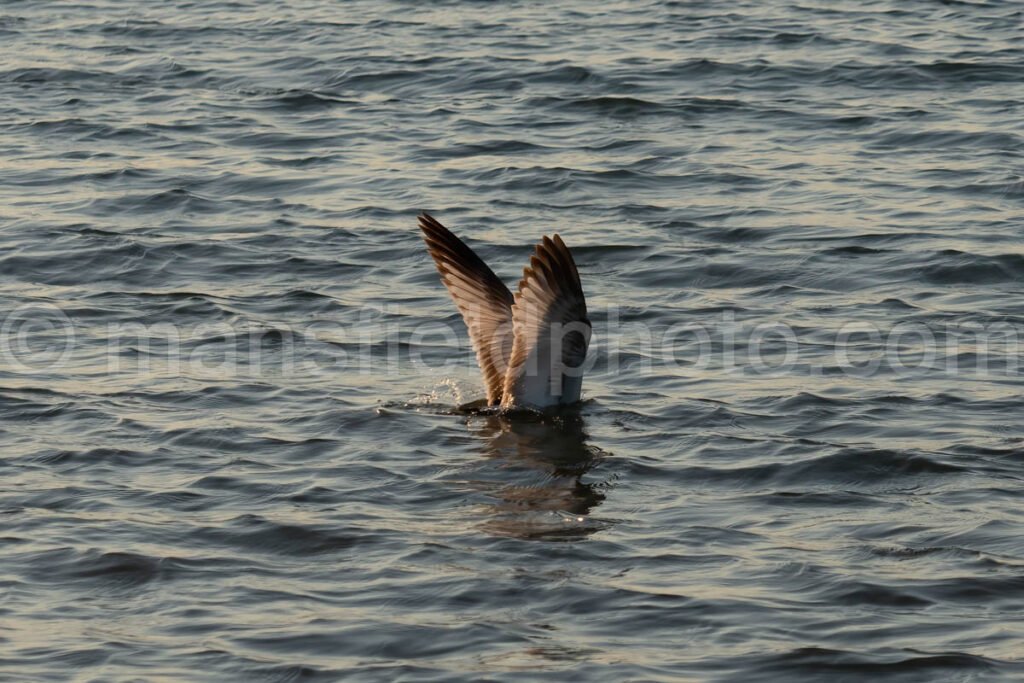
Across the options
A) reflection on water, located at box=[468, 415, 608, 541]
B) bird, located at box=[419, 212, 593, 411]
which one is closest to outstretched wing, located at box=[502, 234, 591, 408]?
bird, located at box=[419, 212, 593, 411]

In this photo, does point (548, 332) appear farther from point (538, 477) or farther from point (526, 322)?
point (538, 477)

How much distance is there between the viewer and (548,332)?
8617 millimetres

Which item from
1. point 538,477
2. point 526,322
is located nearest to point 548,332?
point 526,322

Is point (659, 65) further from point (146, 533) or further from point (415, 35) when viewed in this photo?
point (146, 533)

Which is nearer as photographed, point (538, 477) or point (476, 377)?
point (538, 477)

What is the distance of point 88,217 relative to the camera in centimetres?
1299

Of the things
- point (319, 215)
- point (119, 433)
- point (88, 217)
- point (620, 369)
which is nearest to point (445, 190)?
point (319, 215)

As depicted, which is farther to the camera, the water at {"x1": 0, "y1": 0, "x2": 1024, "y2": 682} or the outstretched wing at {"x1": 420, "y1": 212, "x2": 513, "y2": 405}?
the outstretched wing at {"x1": 420, "y1": 212, "x2": 513, "y2": 405}

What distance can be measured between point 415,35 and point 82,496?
38.2 feet

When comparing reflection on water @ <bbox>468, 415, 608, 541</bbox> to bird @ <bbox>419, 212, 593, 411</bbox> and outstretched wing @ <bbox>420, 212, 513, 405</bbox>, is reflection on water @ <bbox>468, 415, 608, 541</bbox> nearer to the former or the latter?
bird @ <bbox>419, 212, 593, 411</bbox>

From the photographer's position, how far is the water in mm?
6477

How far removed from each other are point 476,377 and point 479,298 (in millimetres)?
558

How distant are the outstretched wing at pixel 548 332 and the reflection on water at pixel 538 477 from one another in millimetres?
147

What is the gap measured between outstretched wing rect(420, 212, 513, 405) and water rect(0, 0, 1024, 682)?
1.08 feet
